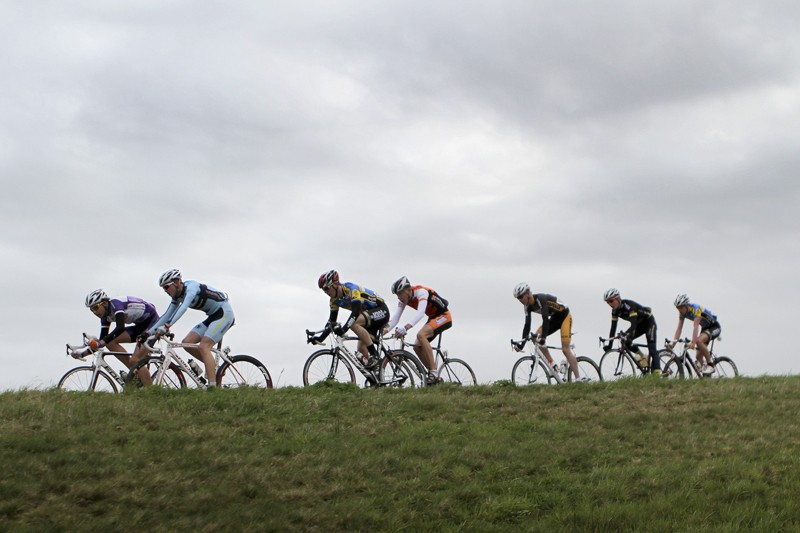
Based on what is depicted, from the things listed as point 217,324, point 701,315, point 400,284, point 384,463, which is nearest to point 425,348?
point 400,284

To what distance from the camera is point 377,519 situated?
11000 mm

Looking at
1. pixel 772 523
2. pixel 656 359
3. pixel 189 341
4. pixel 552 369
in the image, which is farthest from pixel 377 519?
pixel 656 359

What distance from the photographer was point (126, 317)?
18641 mm

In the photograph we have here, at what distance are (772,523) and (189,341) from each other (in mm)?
11321

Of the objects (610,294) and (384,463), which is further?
(610,294)

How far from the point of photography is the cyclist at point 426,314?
2078cm

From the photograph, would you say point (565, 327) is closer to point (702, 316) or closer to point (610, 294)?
point (610, 294)

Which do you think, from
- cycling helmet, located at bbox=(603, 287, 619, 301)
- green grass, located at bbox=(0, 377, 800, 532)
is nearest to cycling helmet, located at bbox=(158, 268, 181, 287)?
green grass, located at bbox=(0, 377, 800, 532)

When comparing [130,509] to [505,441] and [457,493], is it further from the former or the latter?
[505,441]

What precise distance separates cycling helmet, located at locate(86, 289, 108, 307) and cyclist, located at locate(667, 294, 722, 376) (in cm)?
1786

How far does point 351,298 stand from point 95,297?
214 inches

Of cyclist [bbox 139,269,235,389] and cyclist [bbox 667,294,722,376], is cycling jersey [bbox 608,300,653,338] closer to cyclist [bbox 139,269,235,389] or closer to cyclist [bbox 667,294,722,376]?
cyclist [bbox 667,294,722,376]

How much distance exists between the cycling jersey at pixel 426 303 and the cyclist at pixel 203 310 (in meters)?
4.32

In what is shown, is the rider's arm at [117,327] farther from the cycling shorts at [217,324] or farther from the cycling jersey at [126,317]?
the cycling shorts at [217,324]
